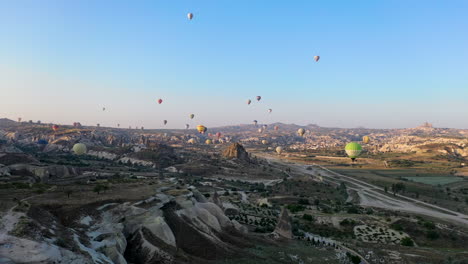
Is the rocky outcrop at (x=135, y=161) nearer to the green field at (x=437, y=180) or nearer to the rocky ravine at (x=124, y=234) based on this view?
the rocky ravine at (x=124, y=234)

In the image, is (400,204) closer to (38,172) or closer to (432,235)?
(432,235)

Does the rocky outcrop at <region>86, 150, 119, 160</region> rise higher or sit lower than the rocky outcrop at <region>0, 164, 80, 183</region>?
lower

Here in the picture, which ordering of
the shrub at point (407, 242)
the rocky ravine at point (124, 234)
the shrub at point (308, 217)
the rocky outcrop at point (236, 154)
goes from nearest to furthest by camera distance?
the rocky ravine at point (124, 234) < the shrub at point (407, 242) < the shrub at point (308, 217) < the rocky outcrop at point (236, 154)

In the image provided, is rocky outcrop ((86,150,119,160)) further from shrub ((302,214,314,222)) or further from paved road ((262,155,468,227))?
shrub ((302,214,314,222))

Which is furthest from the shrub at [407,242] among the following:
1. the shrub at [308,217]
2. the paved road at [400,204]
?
the paved road at [400,204]

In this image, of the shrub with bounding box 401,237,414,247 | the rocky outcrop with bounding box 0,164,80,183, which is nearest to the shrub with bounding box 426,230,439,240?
the shrub with bounding box 401,237,414,247

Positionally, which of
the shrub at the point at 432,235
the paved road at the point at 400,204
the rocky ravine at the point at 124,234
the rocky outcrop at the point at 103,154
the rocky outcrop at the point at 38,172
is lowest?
the paved road at the point at 400,204

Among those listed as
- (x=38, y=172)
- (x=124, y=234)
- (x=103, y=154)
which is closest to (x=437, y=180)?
(x=124, y=234)

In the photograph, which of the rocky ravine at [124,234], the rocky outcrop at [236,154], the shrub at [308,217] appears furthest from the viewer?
the rocky outcrop at [236,154]

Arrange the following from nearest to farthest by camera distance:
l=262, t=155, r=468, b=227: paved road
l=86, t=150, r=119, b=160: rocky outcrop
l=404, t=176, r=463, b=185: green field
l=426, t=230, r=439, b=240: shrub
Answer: l=426, t=230, r=439, b=240: shrub < l=262, t=155, r=468, b=227: paved road < l=404, t=176, r=463, b=185: green field < l=86, t=150, r=119, b=160: rocky outcrop
